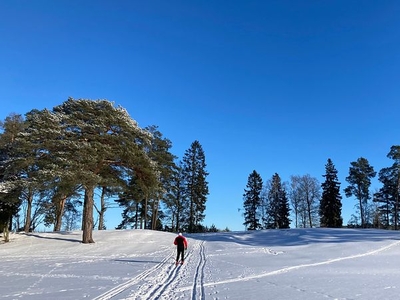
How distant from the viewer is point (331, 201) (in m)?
51.7

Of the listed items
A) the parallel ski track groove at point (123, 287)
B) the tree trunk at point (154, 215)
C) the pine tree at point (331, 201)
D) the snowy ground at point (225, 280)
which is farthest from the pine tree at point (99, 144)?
the pine tree at point (331, 201)

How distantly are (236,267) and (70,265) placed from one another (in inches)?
298

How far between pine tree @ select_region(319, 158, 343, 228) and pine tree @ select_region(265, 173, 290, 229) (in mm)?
6660

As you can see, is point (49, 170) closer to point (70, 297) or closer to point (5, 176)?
point (5, 176)

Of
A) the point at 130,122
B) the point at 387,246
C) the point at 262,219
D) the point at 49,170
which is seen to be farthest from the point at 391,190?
the point at 49,170

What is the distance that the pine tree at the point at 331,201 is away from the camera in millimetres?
51281

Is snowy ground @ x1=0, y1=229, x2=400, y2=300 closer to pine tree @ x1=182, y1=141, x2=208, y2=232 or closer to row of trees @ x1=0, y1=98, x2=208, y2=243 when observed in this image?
row of trees @ x1=0, y1=98, x2=208, y2=243

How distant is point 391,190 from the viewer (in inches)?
1943

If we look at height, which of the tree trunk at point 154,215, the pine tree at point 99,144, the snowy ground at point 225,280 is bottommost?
the snowy ground at point 225,280

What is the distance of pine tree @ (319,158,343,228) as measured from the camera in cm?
5128

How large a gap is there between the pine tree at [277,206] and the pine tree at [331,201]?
666 cm

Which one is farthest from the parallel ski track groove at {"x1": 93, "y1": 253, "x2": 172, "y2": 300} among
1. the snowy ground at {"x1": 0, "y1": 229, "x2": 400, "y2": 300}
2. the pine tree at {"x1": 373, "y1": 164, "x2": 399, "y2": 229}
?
the pine tree at {"x1": 373, "y1": 164, "x2": 399, "y2": 229}

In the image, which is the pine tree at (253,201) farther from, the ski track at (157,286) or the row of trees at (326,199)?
the ski track at (157,286)

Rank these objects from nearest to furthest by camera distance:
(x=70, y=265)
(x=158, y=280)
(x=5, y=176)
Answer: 1. (x=158, y=280)
2. (x=70, y=265)
3. (x=5, y=176)
